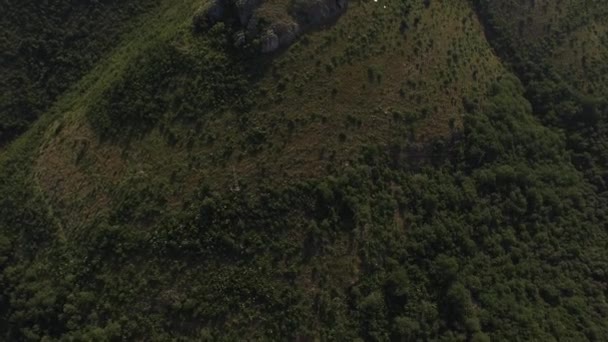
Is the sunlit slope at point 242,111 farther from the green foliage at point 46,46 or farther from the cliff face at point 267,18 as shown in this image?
the green foliage at point 46,46

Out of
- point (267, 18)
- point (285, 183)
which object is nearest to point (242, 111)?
point (285, 183)

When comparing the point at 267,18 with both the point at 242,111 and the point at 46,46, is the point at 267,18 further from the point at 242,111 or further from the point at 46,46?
the point at 46,46

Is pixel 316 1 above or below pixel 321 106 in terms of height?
above

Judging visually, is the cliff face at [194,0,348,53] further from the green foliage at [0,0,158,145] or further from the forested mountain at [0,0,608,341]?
the green foliage at [0,0,158,145]

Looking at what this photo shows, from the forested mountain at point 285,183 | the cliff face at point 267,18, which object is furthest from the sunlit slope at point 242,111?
the cliff face at point 267,18

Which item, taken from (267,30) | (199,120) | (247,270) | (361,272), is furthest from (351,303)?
(267,30)

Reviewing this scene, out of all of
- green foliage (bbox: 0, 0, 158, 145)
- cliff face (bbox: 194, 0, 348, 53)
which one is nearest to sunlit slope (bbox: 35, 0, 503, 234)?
cliff face (bbox: 194, 0, 348, 53)

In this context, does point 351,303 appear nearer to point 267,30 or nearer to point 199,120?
point 199,120
